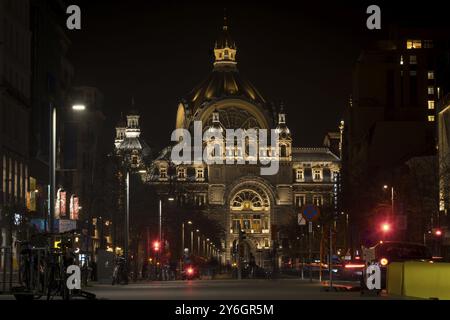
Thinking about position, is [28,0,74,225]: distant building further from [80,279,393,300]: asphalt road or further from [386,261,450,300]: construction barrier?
[386,261,450,300]: construction barrier

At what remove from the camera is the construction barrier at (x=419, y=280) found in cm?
3362

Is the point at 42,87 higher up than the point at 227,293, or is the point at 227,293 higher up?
the point at 42,87

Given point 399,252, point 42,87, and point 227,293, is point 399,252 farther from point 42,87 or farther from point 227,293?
point 42,87

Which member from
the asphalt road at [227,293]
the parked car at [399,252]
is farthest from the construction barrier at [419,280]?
the parked car at [399,252]

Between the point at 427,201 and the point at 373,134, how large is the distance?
8859cm

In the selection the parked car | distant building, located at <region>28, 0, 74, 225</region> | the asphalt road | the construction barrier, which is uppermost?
distant building, located at <region>28, 0, 74, 225</region>

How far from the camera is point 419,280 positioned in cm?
3609

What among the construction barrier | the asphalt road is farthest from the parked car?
the construction barrier

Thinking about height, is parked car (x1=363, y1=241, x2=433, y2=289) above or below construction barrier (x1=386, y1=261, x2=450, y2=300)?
above

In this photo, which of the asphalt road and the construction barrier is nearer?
the construction barrier

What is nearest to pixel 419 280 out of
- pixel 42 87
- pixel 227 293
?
pixel 227 293

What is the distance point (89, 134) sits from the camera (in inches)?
6944

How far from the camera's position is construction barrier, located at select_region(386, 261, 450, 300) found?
110ft
